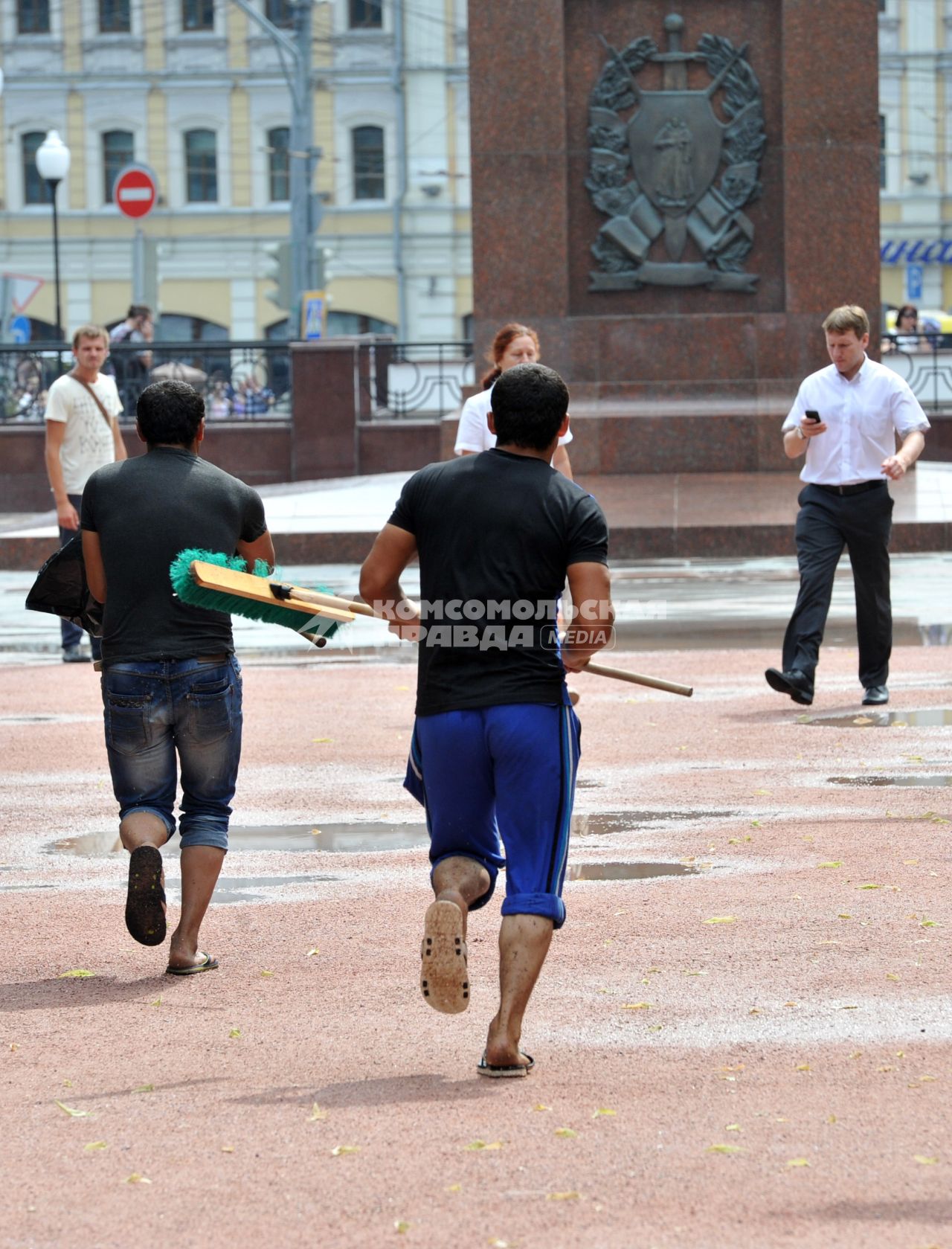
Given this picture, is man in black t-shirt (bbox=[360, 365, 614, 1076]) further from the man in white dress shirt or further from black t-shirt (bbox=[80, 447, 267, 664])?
the man in white dress shirt

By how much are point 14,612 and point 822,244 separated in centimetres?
883

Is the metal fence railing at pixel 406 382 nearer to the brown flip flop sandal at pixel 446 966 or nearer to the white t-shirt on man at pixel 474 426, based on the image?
the white t-shirt on man at pixel 474 426

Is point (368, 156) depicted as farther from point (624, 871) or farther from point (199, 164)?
point (624, 871)

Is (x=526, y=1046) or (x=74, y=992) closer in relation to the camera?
(x=526, y=1046)

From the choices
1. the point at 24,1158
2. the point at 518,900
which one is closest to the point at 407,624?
the point at 518,900

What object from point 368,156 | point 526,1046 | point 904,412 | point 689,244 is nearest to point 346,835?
point 526,1046

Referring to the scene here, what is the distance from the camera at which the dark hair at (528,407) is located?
4.93m

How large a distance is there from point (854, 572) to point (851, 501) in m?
0.32

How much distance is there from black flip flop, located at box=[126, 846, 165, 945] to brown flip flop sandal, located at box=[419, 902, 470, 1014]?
3.57 feet

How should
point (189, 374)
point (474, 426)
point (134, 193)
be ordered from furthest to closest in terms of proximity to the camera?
1. point (134, 193)
2. point (189, 374)
3. point (474, 426)

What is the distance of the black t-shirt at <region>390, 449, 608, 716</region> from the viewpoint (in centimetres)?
482

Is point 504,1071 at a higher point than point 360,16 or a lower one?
A: lower

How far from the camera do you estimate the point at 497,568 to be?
4828mm

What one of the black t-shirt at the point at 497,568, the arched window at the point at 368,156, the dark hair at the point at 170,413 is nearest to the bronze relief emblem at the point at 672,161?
the dark hair at the point at 170,413
